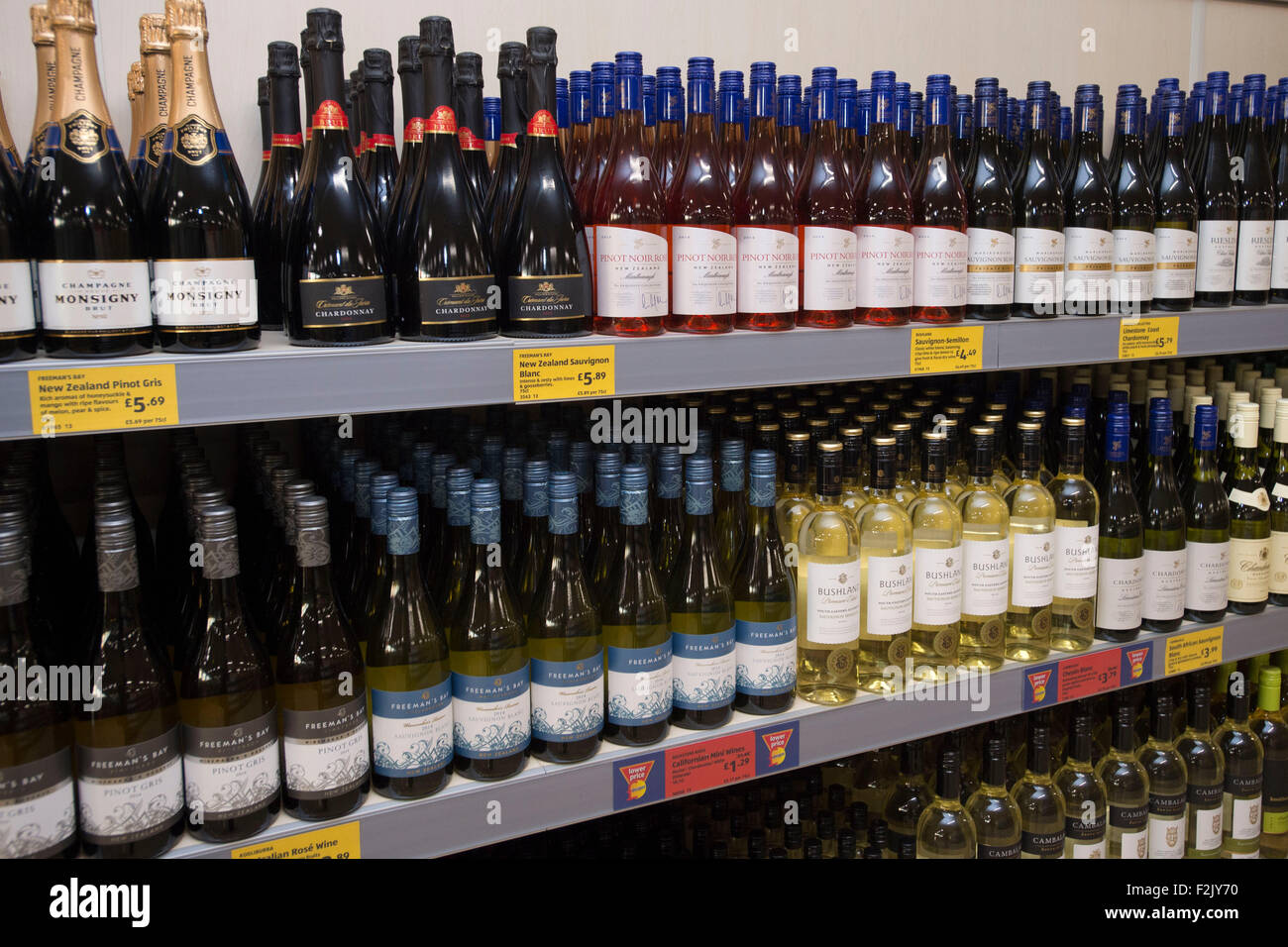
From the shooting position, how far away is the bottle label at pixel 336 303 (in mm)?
1039

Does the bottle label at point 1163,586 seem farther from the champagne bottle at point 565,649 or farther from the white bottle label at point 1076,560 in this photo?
Answer: the champagne bottle at point 565,649

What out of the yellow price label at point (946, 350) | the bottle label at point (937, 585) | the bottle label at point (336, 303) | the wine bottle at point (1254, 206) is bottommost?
the bottle label at point (937, 585)

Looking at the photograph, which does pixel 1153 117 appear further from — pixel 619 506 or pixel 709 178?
pixel 619 506

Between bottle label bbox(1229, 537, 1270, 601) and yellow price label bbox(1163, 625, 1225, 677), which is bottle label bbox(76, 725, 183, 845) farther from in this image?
bottle label bbox(1229, 537, 1270, 601)

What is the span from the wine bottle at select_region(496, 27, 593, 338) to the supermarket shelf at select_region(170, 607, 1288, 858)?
0.54 metres

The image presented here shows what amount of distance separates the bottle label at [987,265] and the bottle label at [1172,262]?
13.3 inches

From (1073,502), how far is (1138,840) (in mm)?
670

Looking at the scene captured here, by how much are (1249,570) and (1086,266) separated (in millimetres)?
656

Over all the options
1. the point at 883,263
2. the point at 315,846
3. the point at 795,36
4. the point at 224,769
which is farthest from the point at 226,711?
the point at 795,36

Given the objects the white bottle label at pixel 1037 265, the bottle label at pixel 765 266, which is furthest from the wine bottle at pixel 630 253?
the white bottle label at pixel 1037 265

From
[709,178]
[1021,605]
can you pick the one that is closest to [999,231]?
[709,178]

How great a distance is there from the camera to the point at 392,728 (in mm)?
1110

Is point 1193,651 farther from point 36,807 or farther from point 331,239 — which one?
point 36,807

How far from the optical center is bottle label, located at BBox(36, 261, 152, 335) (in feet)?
3.05
